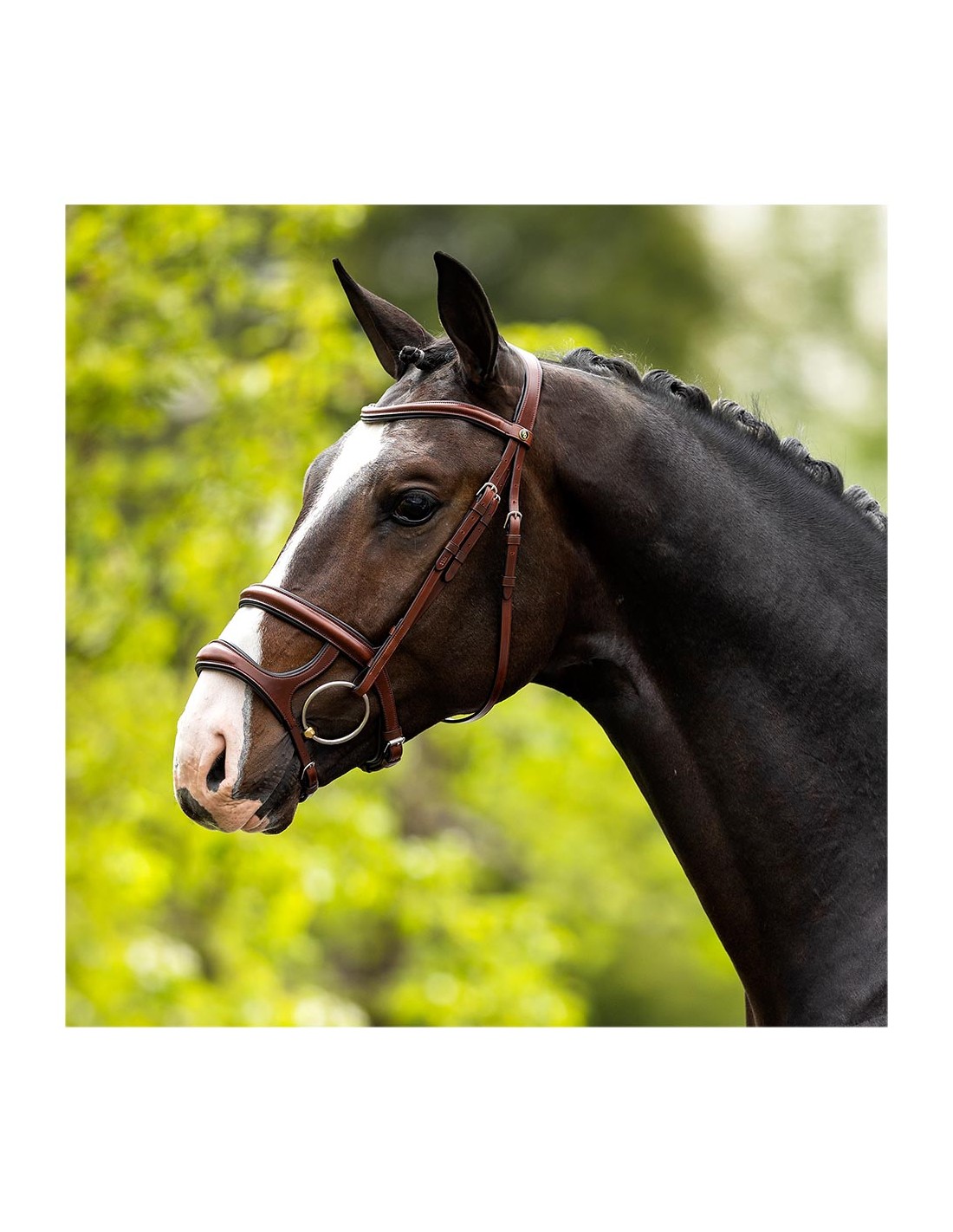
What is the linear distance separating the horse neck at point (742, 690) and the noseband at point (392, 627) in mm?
156

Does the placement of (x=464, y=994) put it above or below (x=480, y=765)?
below

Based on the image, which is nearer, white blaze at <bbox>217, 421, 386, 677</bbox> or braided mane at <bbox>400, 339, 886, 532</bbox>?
white blaze at <bbox>217, 421, 386, 677</bbox>

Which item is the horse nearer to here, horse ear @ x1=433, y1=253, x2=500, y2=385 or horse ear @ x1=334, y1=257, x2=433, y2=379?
horse ear @ x1=433, y1=253, x2=500, y2=385

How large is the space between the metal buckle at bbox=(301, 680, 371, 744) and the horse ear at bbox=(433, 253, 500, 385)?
786 mm

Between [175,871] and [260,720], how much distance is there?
5.99 m

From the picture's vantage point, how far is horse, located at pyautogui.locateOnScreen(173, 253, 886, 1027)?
8.50 feet

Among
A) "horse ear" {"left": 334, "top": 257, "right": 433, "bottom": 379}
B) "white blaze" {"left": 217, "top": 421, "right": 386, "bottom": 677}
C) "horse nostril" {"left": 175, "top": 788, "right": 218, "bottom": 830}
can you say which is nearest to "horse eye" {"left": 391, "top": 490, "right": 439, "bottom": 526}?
"white blaze" {"left": 217, "top": 421, "right": 386, "bottom": 677}

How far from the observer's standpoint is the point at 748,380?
12180 millimetres

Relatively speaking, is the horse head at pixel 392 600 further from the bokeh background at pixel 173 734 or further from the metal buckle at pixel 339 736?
the bokeh background at pixel 173 734

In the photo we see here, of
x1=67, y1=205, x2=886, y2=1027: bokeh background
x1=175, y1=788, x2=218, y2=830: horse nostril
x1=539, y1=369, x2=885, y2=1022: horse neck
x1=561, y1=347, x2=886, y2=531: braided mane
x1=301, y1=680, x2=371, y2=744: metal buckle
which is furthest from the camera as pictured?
x1=67, y1=205, x2=886, y2=1027: bokeh background

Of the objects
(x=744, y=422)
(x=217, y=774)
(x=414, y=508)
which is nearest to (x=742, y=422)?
(x=744, y=422)

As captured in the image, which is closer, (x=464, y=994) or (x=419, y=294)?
(x=464, y=994)

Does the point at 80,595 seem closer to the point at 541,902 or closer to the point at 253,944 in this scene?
the point at 253,944

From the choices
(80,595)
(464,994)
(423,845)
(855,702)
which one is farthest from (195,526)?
(855,702)
